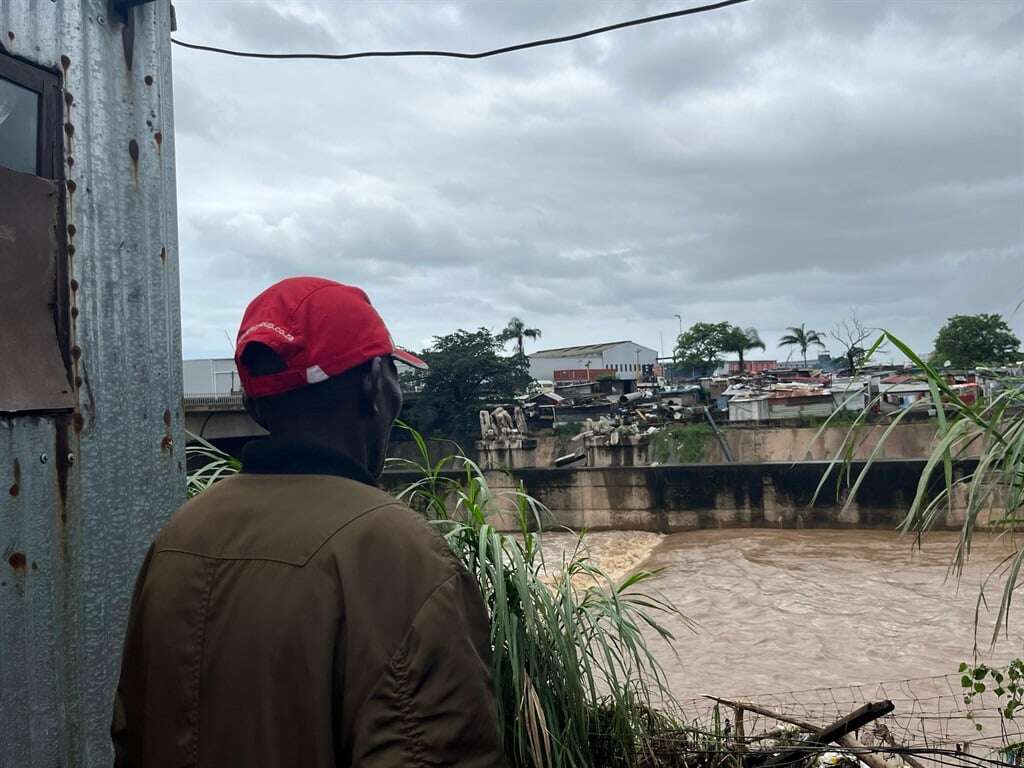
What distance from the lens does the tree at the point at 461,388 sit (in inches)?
1292

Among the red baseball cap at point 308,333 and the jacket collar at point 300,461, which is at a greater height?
the red baseball cap at point 308,333

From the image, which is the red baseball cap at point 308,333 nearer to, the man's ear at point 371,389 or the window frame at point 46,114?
the man's ear at point 371,389

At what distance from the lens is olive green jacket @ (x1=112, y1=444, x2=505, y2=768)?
112 centimetres

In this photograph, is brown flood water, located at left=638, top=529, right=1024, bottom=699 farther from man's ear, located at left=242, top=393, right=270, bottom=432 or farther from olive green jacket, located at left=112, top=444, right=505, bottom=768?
olive green jacket, located at left=112, top=444, right=505, bottom=768

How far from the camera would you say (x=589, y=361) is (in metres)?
70.4

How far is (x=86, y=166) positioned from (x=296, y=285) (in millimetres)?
1096

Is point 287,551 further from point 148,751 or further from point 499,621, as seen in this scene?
point 499,621

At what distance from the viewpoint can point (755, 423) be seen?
27203 millimetres

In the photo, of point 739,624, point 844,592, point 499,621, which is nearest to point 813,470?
point 844,592

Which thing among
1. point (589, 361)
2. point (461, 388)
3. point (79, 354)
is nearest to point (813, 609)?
point (79, 354)

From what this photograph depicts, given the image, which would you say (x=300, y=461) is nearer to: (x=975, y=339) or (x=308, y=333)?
(x=308, y=333)

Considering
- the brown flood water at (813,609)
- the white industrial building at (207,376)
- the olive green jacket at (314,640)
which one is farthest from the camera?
the white industrial building at (207,376)

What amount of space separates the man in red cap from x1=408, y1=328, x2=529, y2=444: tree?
30673 millimetres

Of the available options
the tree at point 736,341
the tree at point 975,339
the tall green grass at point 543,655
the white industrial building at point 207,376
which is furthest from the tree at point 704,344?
the tall green grass at point 543,655
